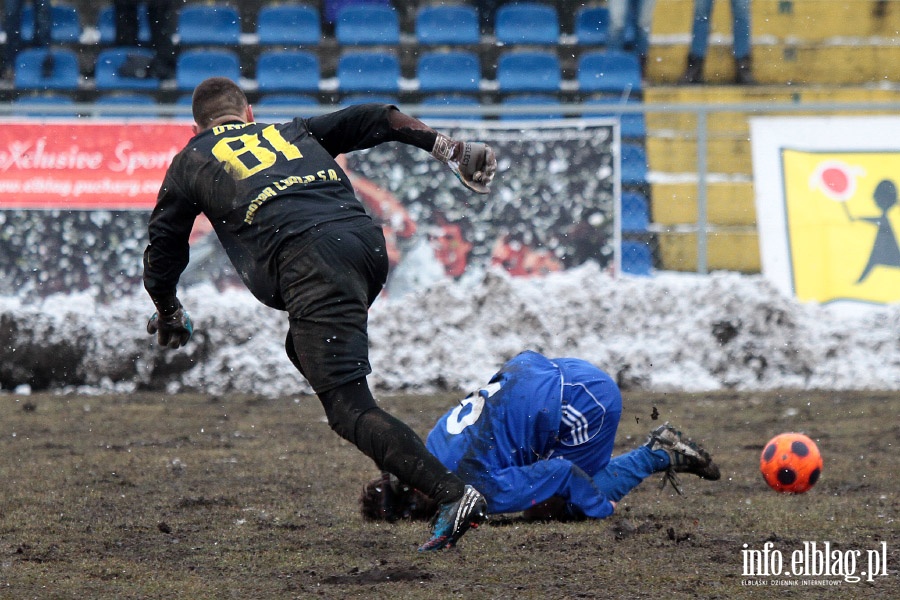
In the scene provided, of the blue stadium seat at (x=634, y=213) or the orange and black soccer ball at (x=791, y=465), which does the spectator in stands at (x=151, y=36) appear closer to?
the blue stadium seat at (x=634, y=213)

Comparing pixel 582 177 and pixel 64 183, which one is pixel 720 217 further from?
pixel 64 183

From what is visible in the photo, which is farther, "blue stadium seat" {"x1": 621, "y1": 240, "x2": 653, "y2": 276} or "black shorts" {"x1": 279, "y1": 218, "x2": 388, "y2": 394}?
"blue stadium seat" {"x1": 621, "y1": 240, "x2": 653, "y2": 276}

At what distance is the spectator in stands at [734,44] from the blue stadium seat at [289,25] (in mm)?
4051

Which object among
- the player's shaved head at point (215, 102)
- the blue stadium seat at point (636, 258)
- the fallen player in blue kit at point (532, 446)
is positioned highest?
the player's shaved head at point (215, 102)

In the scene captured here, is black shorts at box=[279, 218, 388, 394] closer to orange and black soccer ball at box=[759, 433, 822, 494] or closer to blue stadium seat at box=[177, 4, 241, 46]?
orange and black soccer ball at box=[759, 433, 822, 494]

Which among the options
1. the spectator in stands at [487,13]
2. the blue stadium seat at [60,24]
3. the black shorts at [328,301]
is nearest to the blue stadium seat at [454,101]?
the spectator in stands at [487,13]

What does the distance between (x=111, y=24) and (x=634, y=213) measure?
5.90 m

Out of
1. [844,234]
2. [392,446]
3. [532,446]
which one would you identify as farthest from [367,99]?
[392,446]

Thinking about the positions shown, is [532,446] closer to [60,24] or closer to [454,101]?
[454,101]

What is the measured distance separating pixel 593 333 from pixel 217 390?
3.12 meters

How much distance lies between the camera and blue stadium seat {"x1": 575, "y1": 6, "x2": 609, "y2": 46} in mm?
12516

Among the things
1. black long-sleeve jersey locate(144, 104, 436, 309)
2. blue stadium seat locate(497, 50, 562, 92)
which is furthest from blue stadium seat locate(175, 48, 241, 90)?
black long-sleeve jersey locate(144, 104, 436, 309)

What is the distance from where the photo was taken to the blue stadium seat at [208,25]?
1248 centimetres

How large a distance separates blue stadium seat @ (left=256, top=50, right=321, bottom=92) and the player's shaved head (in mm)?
7285
